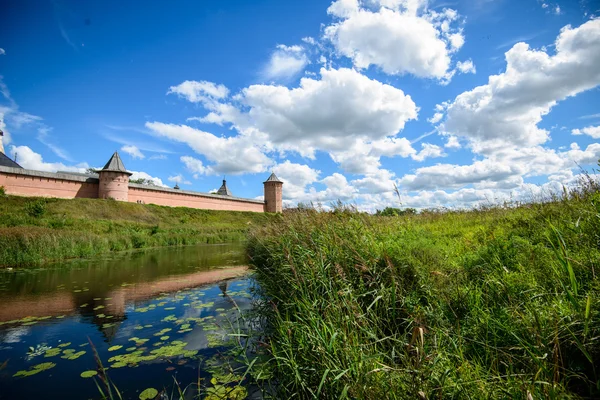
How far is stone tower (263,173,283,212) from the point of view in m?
53.3

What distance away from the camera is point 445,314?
2861mm

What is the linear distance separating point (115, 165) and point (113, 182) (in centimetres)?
223

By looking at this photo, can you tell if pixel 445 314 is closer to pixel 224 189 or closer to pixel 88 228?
pixel 88 228

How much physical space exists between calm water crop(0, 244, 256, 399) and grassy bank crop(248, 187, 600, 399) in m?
0.87

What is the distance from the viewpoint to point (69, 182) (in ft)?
102

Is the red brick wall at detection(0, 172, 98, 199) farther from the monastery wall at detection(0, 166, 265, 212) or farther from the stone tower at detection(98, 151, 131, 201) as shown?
the stone tower at detection(98, 151, 131, 201)

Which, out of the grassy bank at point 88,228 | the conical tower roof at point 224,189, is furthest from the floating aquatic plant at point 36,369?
the conical tower roof at point 224,189

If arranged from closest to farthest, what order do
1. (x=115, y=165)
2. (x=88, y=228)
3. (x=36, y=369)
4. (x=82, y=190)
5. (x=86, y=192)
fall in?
(x=36, y=369) < (x=88, y=228) < (x=82, y=190) < (x=86, y=192) < (x=115, y=165)

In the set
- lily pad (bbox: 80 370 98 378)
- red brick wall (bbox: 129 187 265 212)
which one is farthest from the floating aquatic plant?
red brick wall (bbox: 129 187 265 212)

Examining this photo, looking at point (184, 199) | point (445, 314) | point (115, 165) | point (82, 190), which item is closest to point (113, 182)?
point (115, 165)

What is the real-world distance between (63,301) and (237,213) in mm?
38110

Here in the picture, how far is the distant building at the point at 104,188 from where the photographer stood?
90.1 feet

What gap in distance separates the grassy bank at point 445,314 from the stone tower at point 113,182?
34.7 metres

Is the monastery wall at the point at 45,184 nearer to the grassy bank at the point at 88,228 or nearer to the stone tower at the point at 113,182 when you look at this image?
the stone tower at the point at 113,182
